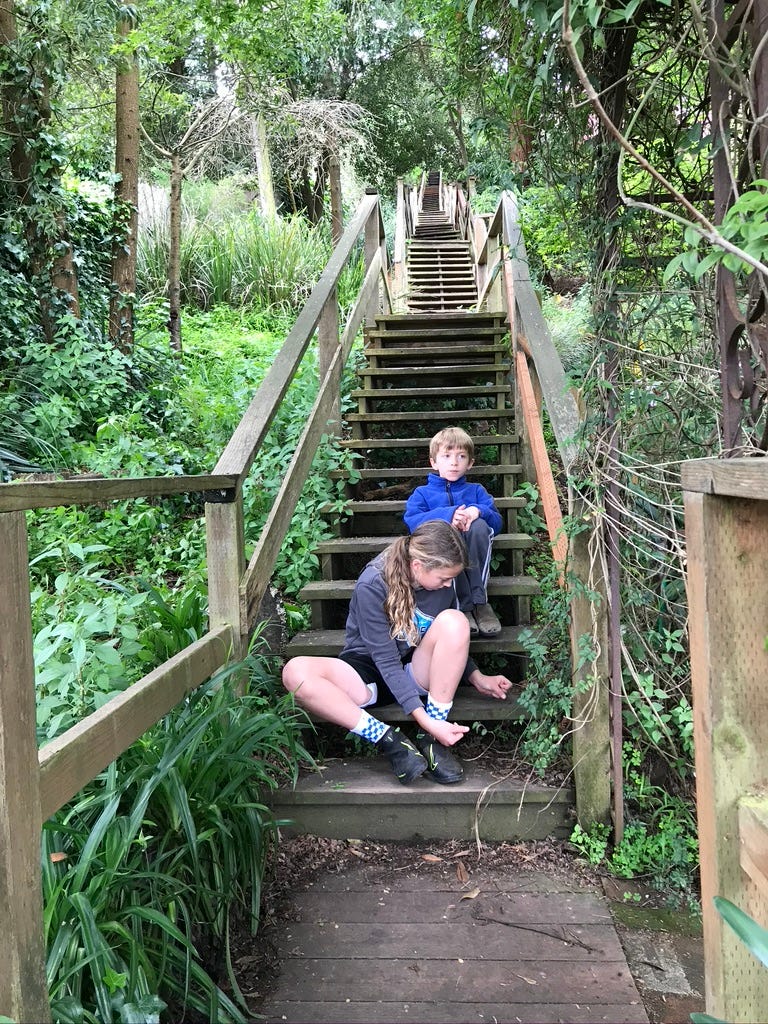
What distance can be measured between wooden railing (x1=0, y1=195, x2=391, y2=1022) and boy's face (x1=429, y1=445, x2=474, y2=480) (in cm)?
83

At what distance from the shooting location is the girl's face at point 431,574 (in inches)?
97.6

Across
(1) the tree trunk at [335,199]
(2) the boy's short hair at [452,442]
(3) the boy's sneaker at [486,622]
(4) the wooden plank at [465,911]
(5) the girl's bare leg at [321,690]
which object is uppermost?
(1) the tree trunk at [335,199]

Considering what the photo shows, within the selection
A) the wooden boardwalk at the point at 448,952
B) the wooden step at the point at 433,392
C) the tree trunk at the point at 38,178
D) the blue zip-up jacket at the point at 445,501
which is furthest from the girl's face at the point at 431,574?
the tree trunk at the point at 38,178

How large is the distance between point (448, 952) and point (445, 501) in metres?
1.82

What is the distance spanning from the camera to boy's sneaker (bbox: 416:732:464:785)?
7.80 ft

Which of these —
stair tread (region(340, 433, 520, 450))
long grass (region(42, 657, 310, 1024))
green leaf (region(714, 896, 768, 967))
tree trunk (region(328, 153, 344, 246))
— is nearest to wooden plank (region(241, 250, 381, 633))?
stair tread (region(340, 433, 520, 450))

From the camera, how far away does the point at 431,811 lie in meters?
2.33

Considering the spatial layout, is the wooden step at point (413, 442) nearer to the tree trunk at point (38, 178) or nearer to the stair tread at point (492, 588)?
the stair tread at point (492, 588)

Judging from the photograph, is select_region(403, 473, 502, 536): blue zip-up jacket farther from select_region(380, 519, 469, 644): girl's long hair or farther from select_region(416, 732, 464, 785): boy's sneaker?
select_region(416, 732, 464, 785): boy's sneaker

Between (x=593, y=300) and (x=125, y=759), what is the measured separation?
1.75 meters

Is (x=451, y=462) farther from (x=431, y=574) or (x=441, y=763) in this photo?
(x=441, y=763)

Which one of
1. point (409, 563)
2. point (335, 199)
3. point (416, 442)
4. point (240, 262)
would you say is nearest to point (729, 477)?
point (409, 563)

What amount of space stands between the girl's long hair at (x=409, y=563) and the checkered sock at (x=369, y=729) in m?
0.29

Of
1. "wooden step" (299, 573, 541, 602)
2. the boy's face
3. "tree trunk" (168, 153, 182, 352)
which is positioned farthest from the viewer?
"tree trunk" (168, 153, 182, 352)
